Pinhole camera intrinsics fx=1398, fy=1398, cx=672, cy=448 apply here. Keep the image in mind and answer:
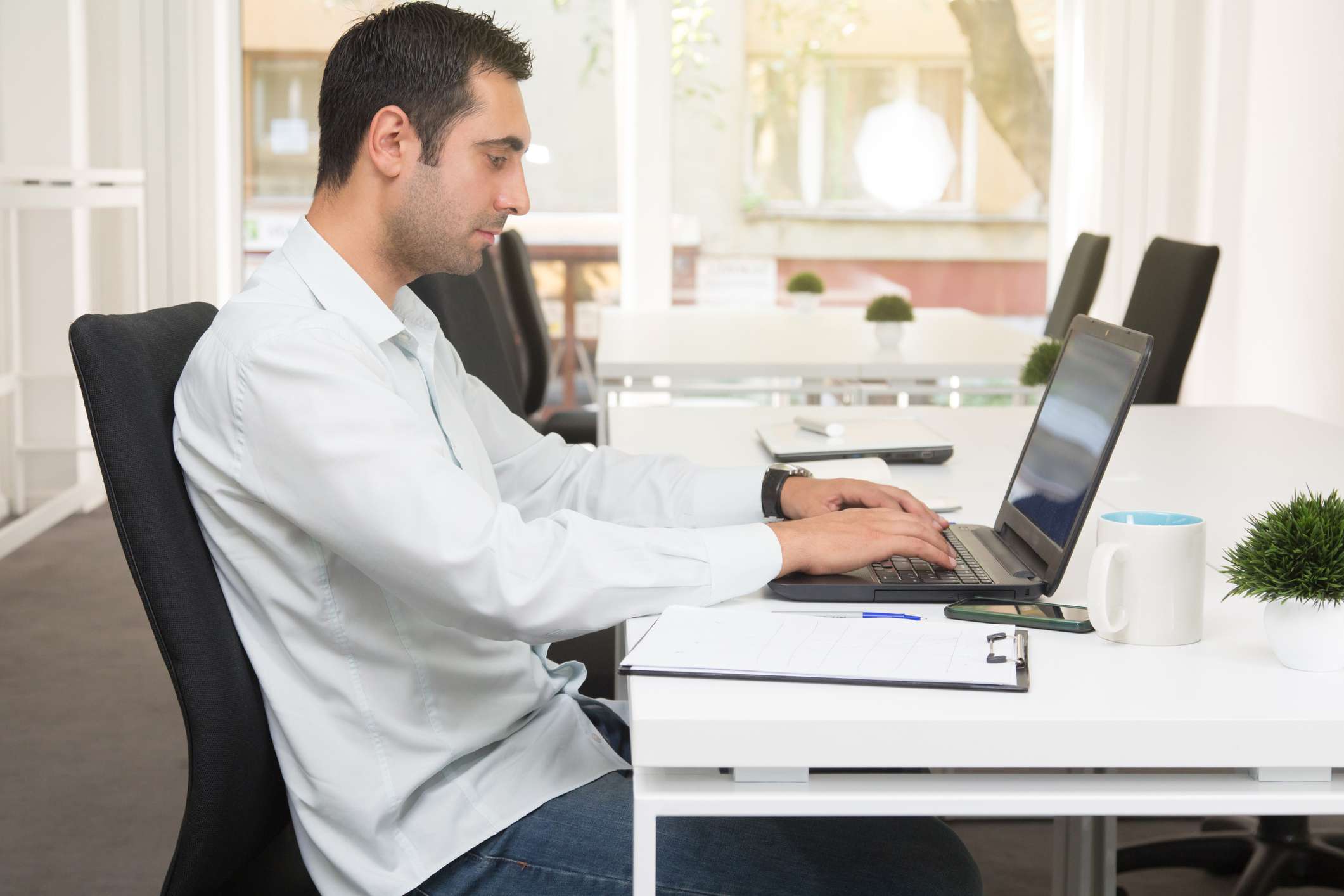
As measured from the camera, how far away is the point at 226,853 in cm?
112

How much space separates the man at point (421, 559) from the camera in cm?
110

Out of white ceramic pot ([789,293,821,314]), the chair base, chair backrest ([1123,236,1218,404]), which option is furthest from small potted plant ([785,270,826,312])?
the chair base

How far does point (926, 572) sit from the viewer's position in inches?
50.1

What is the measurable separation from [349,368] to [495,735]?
1.17 ft

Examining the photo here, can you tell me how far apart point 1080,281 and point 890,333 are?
106 cm

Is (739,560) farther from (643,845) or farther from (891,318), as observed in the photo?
(891,318)

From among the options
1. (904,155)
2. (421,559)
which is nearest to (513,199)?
(421,559)

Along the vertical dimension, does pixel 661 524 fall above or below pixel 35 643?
above

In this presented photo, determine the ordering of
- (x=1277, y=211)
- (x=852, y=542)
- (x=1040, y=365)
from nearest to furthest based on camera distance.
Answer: (x=852, y=542), (x=1040, y=365), (x=1277, y=211)

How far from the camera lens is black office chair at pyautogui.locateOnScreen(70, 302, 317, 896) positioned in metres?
1.07

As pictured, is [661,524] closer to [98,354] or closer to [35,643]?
[98,354]

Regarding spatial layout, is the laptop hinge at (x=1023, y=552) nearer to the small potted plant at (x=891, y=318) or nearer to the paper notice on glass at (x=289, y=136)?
the small potted plant at (x=891, y=318)

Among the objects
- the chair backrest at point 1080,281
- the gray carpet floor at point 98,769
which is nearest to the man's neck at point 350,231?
the gray carpet floor at point 98,769

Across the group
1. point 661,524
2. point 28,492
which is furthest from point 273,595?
point 28,492
